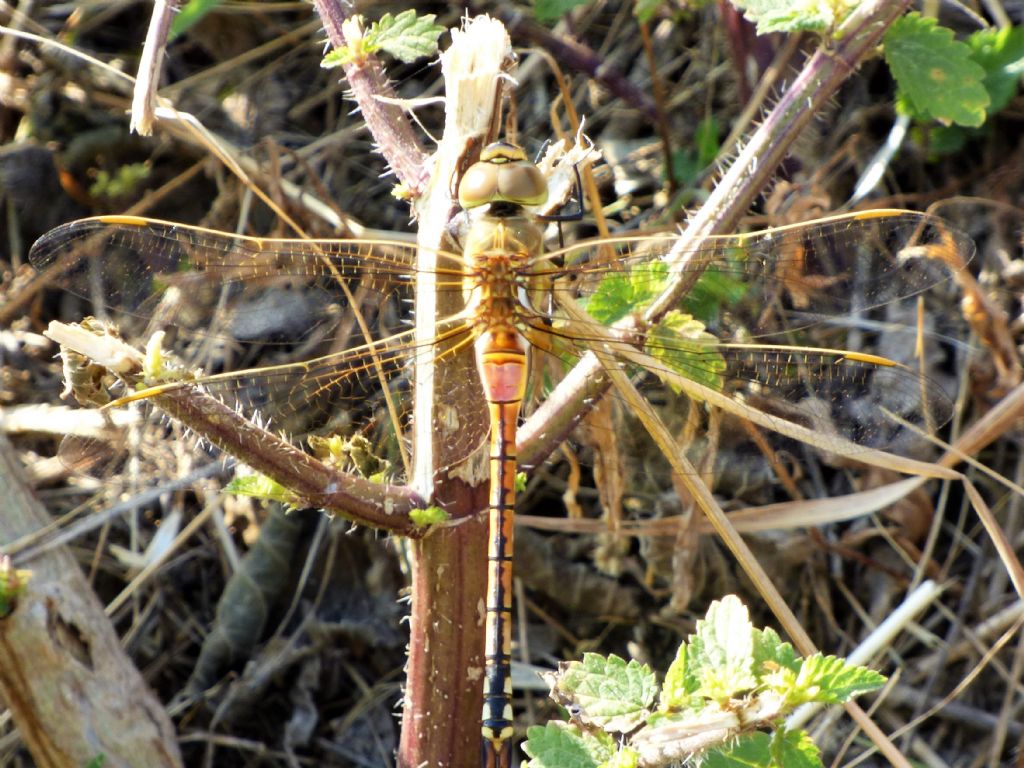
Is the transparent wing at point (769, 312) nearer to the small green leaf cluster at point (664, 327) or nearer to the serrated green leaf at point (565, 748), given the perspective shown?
the small green leaf cluster at point (664, 327)

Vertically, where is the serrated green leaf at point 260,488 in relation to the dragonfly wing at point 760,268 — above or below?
below

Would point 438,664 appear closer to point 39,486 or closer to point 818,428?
point 818,428

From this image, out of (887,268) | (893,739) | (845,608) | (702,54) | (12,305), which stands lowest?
(893,739)

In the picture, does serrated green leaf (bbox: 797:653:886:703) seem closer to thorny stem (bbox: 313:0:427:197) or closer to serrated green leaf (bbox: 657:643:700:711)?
serrated green leaf (bbox: 657:643:700:711)

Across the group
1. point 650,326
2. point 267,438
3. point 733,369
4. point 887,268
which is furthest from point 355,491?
point 887,268

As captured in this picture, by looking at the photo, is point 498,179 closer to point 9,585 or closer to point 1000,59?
point 9,585

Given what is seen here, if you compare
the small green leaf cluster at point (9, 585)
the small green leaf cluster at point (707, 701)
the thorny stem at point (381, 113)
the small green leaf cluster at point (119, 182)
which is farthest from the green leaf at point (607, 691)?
the small green leaf cluster at point (119, 182)

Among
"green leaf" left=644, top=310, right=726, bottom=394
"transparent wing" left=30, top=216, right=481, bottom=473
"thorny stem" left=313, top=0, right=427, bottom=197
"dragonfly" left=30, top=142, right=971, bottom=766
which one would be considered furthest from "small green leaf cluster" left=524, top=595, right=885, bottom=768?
"thorny stem" left=313, top=0, right=427, bottom=197
